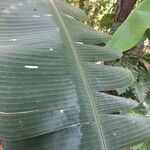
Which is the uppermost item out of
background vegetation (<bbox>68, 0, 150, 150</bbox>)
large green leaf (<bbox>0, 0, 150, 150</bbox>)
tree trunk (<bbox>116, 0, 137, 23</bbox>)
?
large green leaf (<bbox>0, 0, 150, 150</bbox>)

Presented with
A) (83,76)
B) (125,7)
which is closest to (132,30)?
(83,76)

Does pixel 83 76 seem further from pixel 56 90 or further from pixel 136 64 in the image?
pixel 136 64

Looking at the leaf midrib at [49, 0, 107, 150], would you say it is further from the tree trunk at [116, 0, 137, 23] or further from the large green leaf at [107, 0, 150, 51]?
the tree trunk at [116, 0, 137, 23]

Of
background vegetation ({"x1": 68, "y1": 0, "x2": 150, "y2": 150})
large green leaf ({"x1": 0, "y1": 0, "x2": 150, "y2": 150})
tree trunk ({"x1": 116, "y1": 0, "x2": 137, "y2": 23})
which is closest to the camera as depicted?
large green leaf ({"x1": 0, "y1": 0, "x2": 150, "y2": 150})

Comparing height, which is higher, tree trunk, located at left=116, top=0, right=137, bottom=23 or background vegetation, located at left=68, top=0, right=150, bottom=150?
tree trunk, located at left=116, top=0, right=137, bottom=23

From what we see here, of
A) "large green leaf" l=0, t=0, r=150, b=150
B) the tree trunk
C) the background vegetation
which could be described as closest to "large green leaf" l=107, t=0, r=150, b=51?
"large green leaf" l=0, t=0, r=150, b=150

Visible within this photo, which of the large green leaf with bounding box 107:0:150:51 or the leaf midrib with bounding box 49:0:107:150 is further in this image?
the large green leaf with bounding box 107:0:150:51

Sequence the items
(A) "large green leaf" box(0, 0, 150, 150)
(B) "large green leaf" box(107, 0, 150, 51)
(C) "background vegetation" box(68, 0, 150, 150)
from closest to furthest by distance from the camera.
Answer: (A) "large green leaf" box(0, 0, 150, 150)
(B) "large green leaf" box(107, 0, 150, 51)
(C) "background vegetation" box(68, 0, 150, 150)
